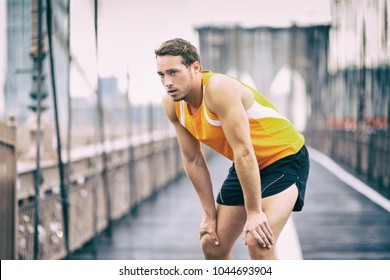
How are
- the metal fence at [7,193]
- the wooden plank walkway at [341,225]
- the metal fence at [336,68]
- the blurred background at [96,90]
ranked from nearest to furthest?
the metal fence at [7,193] < the blurred background at [96,90] < the wooden plank walkway at [341,225] < the metal fence at [336,68]

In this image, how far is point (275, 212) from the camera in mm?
2477

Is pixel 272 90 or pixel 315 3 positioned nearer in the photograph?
pixel 315 3

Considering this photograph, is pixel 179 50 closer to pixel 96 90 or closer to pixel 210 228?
pixel 210 228

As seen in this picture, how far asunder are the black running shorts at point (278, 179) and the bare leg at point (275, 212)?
0.06 feet

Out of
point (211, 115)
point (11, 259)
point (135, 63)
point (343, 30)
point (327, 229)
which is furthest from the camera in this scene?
point (343, 30)

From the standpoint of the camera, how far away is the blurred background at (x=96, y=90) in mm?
4066

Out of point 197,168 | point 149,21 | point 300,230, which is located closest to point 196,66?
point 197,168

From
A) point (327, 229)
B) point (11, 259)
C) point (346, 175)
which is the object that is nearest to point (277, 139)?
point (11, 259)

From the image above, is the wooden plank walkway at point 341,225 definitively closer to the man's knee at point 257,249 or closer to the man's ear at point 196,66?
the man's knee at point 257,249

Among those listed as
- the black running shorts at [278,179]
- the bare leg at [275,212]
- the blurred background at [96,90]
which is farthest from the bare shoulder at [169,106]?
the blurred background at [96,90]

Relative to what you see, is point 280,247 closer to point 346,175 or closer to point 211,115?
point 211,115

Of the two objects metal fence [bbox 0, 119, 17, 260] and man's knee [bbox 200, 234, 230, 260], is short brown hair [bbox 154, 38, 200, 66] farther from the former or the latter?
metal fence [bbox 0, 119, 17, 260]
